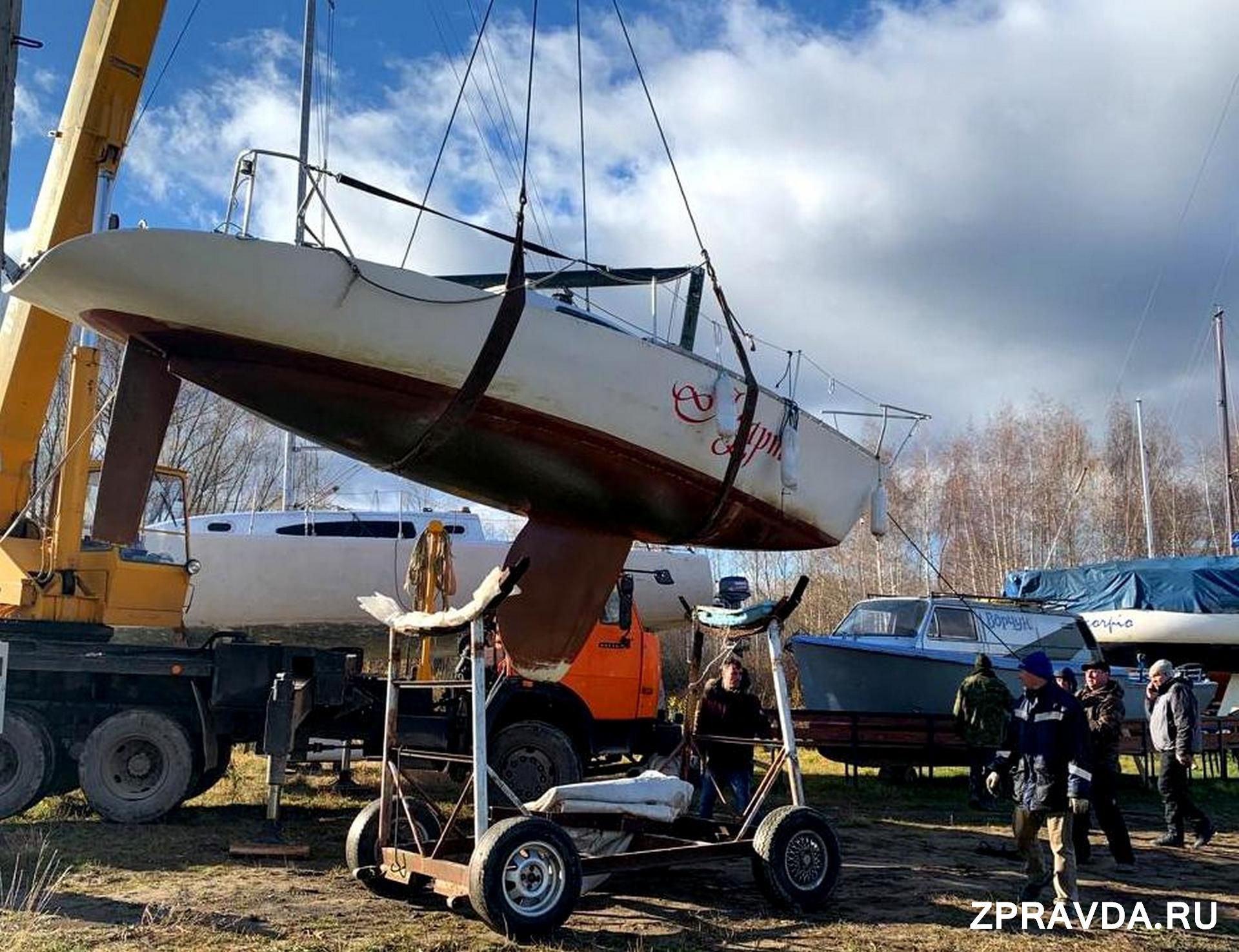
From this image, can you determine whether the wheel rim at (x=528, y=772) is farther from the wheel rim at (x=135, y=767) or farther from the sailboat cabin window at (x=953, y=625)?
the sailboat cabin window at (x=953, y=625)

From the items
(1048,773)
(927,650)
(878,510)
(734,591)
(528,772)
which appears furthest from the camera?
(927,650)

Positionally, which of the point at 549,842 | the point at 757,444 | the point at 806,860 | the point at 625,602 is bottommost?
the point at 806,860

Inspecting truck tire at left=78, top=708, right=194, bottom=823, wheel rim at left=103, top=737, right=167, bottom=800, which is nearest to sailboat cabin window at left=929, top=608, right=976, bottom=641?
truck tire at left=78, top=708, right=194, bottom=823

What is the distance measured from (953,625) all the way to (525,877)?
8674 mm

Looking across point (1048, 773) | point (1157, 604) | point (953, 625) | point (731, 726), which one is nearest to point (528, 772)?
point (731, 726)

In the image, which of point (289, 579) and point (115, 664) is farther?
point (289, 579)

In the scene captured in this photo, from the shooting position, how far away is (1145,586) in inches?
699

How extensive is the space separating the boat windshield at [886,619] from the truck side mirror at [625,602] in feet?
14.7

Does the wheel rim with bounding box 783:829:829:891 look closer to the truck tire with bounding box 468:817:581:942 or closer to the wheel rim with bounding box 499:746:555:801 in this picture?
the truck tire with bounding box 468:817:581:942

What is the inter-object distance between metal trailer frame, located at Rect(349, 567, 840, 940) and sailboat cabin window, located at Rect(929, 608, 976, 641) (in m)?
6.27

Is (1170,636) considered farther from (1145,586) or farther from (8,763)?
(8,763)

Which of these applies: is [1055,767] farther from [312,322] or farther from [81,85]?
[81,85]

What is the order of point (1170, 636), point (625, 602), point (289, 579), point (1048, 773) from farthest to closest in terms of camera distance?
point (1170, 636), point (289, 579), point (625, 602), point (1048, 773)

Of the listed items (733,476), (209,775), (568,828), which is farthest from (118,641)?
(733,476)
